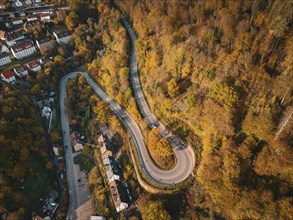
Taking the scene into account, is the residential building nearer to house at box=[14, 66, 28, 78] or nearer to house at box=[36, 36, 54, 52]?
house at box=[36, 36, 54, 52]

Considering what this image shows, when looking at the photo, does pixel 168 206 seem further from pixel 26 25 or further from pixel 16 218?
pixel 26 25

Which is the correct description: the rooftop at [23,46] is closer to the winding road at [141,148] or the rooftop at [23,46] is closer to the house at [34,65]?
the house at [34,65]

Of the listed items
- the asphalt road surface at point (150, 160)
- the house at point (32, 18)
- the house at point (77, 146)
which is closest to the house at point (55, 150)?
the asphalt road surface at point (150, 160)

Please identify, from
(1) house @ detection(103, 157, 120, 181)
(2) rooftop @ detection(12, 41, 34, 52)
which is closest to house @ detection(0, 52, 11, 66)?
(2) rooftop @ detection(12, 41, 34, 52)

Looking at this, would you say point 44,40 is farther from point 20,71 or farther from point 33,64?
point 20,71

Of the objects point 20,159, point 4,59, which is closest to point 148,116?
point 20,159
